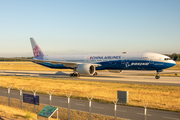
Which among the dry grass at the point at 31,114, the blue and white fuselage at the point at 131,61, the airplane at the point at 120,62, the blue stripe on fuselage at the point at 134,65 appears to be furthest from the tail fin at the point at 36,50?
the dry grass at the point at 31,114

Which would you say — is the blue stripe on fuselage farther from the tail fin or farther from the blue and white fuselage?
the tail fin

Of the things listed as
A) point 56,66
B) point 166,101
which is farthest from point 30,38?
point 166,101

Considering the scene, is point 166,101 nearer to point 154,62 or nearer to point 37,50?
point 154,62

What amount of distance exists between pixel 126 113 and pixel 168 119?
3.20 meters

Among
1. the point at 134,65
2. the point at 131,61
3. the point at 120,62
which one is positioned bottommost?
the point at 134,65

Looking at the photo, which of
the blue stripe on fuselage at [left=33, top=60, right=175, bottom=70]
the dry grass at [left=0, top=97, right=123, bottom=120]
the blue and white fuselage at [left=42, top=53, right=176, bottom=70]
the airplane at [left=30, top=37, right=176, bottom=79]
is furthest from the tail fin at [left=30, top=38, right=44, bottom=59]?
the dry grass at [left=0, top=97, right=123, bottom=120]

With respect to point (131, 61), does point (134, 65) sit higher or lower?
lower

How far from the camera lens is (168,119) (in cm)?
1289

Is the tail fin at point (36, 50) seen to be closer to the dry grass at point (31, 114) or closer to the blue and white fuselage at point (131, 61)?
the blue and white fuselage at point (131, 61)

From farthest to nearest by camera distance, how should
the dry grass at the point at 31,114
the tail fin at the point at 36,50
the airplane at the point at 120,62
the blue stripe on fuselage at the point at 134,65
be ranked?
the tail fin at the point at 36,50
the airplane at the point at 120,62
the blue stripe on fuselage at the point at 134,65
the dry grass at the point at 31,114

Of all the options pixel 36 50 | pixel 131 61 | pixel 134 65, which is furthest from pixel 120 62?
pixel 36 50

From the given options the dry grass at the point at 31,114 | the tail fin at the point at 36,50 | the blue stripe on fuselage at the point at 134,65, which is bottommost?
the dry grass at the point at 31,114

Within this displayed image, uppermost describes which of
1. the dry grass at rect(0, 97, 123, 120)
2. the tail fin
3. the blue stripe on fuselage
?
the tail fin

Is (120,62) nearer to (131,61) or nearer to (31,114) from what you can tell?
(131,61)
